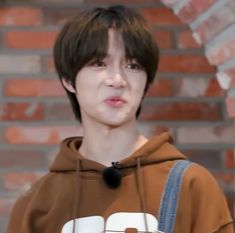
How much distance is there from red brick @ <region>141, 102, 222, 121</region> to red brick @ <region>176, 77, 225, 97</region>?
0.09 feet

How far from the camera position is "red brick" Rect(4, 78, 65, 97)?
1.91 metres

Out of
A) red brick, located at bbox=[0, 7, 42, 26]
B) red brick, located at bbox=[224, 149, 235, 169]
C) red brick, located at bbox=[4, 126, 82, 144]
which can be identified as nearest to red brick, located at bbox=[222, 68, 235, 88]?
red brick, located at bbox=[224, 149, 235, 169]

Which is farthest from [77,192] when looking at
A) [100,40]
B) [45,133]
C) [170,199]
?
[45,133]

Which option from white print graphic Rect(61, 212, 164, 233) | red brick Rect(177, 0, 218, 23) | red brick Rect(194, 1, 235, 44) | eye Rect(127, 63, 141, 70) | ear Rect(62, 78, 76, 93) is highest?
red brick Rect(177, 0, 218, 23)

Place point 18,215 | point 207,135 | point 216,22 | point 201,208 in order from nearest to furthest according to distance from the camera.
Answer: point 201,208 < point 18,215 < point 216,22 < point 207,135

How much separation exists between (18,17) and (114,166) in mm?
800

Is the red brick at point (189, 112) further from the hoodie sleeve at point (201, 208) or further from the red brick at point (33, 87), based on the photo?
the hoodie sleeve at point (201, 208)

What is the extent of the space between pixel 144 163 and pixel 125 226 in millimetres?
141

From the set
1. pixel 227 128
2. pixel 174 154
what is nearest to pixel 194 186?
pixel 174 154

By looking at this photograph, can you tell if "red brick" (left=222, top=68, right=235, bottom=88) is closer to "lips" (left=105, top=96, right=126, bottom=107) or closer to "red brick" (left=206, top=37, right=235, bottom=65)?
"red brick" (left=206, top=37, right=235, bottom=65)

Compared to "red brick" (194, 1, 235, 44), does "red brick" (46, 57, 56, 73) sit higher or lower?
lower

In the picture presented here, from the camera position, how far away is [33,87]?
1.91 m

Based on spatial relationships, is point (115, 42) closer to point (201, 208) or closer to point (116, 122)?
point (116, 122)

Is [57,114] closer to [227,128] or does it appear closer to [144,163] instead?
[227,128]
